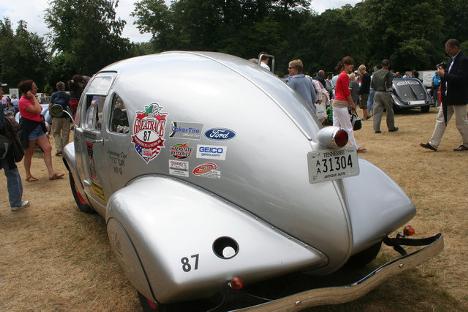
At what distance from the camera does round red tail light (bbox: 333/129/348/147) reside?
274 cm

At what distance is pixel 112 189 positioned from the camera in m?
3.98

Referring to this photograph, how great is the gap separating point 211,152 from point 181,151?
0.26 metres

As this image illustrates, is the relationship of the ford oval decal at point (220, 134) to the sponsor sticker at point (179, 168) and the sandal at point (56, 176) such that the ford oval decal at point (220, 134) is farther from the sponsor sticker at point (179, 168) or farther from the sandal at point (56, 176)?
the sandal at point (56, 176)

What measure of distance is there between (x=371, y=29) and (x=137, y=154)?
53.7 m

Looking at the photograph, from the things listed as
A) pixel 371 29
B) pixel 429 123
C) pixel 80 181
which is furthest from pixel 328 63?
pixel 80 181

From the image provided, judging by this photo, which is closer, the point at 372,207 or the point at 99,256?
the point at 372,207

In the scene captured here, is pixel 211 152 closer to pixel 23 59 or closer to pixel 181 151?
pixel 181 151

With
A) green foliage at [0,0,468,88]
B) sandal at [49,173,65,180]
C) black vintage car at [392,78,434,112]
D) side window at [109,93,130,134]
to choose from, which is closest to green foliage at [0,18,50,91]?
green foliage at [0,0,468,88]

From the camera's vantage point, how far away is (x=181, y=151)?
125 inches

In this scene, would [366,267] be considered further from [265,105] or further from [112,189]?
[112,189]

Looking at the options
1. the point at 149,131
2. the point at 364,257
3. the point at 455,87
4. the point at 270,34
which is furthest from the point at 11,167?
the point at 270,34

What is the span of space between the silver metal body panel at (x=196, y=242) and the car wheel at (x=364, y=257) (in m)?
1.02

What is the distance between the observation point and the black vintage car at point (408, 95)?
16.1 m

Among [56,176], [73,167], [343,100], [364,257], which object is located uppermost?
[343,100]
